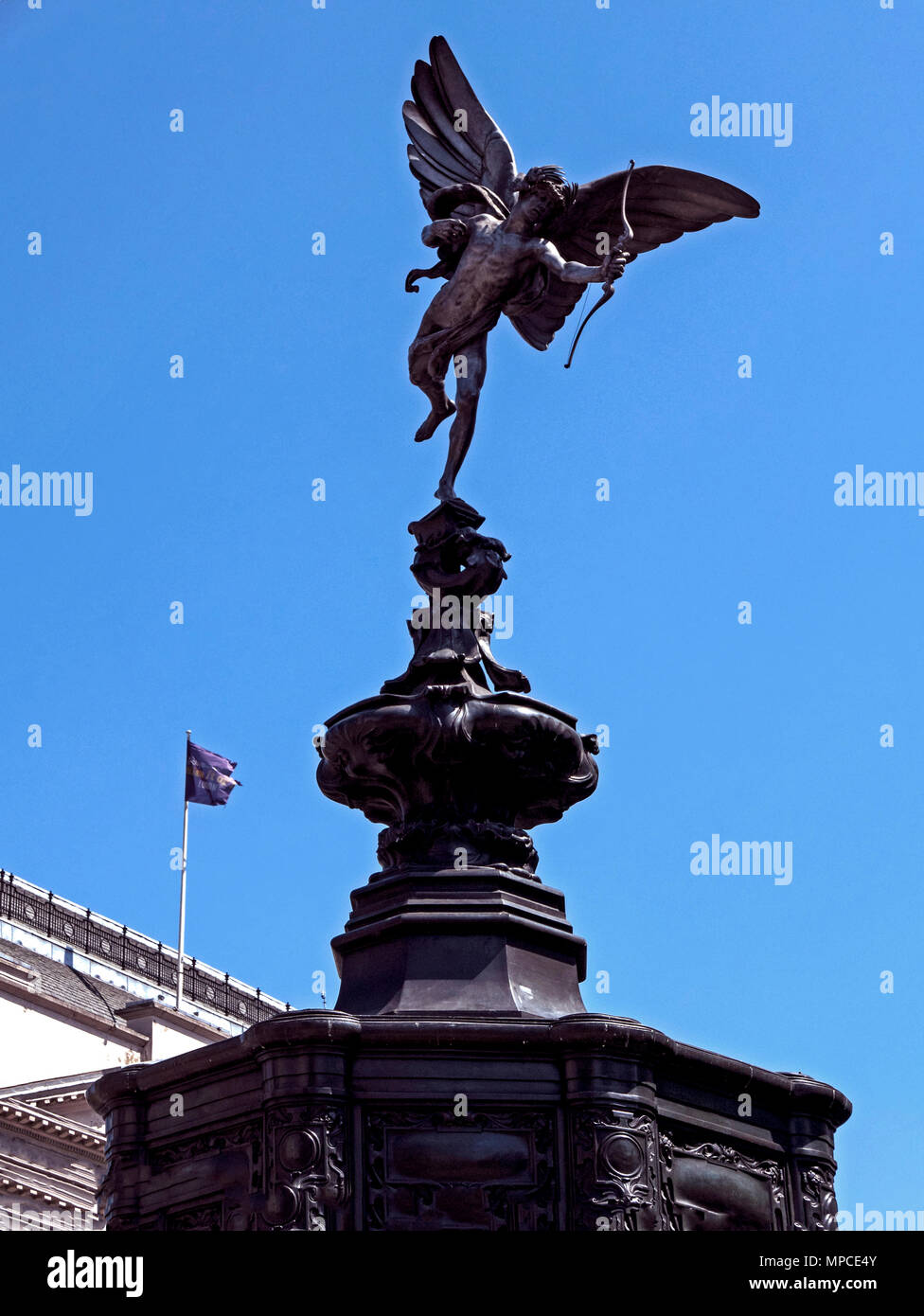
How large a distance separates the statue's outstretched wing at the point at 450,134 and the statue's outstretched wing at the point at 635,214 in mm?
485

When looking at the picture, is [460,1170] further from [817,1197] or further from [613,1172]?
[817,1197]

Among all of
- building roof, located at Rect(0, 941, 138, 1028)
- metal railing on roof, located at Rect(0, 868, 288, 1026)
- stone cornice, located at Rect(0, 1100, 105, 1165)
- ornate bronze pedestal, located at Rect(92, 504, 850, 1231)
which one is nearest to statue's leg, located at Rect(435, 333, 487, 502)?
ornate bronze pedestal, located at Rect(92, 504, 850, 1231)

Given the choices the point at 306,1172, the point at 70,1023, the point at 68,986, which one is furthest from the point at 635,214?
the point at 68,986

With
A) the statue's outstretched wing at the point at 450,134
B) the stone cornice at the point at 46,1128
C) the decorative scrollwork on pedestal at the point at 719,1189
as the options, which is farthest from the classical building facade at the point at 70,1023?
the decorative scrollwork on pedestal at the point at 719,1189

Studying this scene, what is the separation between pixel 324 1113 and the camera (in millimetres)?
10547

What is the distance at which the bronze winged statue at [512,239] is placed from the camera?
13609 millimetres

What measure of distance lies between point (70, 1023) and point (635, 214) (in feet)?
164

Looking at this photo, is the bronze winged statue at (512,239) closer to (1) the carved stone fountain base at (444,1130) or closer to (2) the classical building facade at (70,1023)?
(1) the carved stone fountain base at (444,1130)

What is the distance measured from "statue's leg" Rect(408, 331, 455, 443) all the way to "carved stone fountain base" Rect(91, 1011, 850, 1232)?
171 inches

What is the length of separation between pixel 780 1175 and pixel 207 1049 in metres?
3.01
